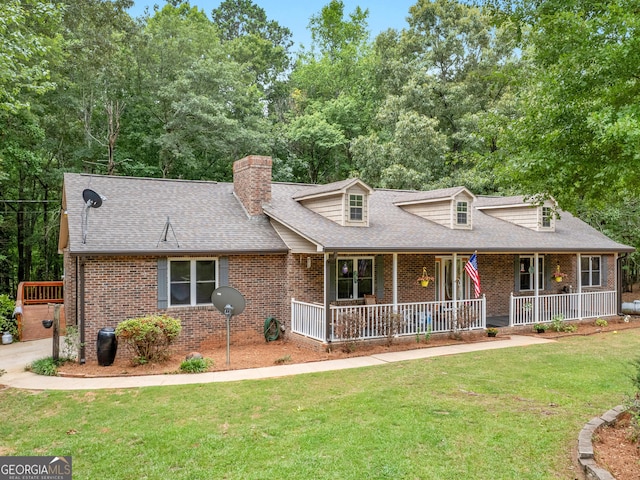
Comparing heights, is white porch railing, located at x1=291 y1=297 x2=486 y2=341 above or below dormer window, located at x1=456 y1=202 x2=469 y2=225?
below

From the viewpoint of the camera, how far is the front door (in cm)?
1527

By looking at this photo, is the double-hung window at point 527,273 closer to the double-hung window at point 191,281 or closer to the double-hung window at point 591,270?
the double-hung window at point 591,270

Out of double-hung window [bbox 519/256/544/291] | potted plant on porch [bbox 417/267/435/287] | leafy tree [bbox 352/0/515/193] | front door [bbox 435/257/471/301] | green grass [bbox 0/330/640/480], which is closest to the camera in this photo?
green grass [bbox 0/330/640/480]

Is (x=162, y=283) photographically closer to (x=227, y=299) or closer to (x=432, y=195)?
(x=227, y=299)

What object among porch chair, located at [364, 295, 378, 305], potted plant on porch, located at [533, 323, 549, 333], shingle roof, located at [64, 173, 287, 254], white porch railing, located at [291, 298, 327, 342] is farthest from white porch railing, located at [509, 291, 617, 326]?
shingle roof, located at [64, 173, 287, 254]

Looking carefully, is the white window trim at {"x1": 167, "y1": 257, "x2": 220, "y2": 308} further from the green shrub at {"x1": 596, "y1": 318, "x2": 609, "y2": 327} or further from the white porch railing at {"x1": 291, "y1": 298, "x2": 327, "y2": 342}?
the green shrub at {"x1": 596, "y1": 318, "x2": 609, "y2": 327}

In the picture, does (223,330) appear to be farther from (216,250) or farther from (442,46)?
(442,46)

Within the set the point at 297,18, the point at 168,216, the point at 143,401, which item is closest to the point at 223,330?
the point at 168,216

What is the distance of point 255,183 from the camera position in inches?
575

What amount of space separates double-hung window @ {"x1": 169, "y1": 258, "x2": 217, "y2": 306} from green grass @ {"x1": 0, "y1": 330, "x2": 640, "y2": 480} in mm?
4090

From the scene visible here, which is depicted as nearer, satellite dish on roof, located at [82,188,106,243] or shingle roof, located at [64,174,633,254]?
shingle roof, located at [64,174,633,254]

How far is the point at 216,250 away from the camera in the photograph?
1209cm

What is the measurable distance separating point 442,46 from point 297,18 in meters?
18.1

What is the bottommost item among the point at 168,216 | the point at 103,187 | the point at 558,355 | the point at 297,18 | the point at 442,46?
the point at 558,355
